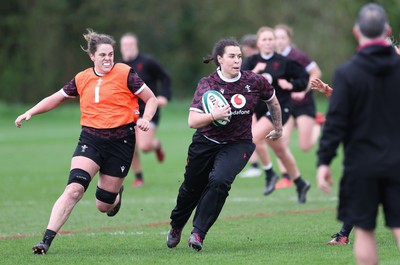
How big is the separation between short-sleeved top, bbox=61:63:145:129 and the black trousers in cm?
84

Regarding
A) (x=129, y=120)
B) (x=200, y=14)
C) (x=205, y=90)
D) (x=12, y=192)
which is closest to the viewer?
(x=205, y=90)

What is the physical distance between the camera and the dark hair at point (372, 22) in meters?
5.68

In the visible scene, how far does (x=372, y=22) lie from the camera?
570cm

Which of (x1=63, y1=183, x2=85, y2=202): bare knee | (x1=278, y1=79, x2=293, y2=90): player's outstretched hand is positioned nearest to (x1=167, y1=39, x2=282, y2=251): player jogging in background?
(x1=63, y1=183, x2=85, y2=202): bare knee

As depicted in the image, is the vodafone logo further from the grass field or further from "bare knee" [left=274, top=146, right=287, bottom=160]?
"bare knee" [left=274, top=146, right=287, bottom=160]

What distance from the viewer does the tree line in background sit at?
40938 millimetres

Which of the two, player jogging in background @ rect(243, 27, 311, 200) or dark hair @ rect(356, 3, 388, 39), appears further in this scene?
player jogging in background @ rect(243, 27, 311, 200)

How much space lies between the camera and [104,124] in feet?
28.6

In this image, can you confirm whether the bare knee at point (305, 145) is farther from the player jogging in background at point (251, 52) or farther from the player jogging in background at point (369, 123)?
the player jogging in background at point (369, 123)

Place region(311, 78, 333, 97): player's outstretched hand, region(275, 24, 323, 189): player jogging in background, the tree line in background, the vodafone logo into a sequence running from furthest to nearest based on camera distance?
Answer: the tree line in background
region(275, 24, 323, 189): player jogging in background
the vodafone logo
region(311, 78, 333, 97): player's outstretched hand

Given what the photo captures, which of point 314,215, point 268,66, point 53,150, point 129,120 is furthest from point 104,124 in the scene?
point 53,150

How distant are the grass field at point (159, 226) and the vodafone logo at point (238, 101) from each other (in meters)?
1.33

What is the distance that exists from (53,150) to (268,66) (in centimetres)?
1206

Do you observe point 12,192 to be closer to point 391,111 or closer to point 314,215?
point 314,215
